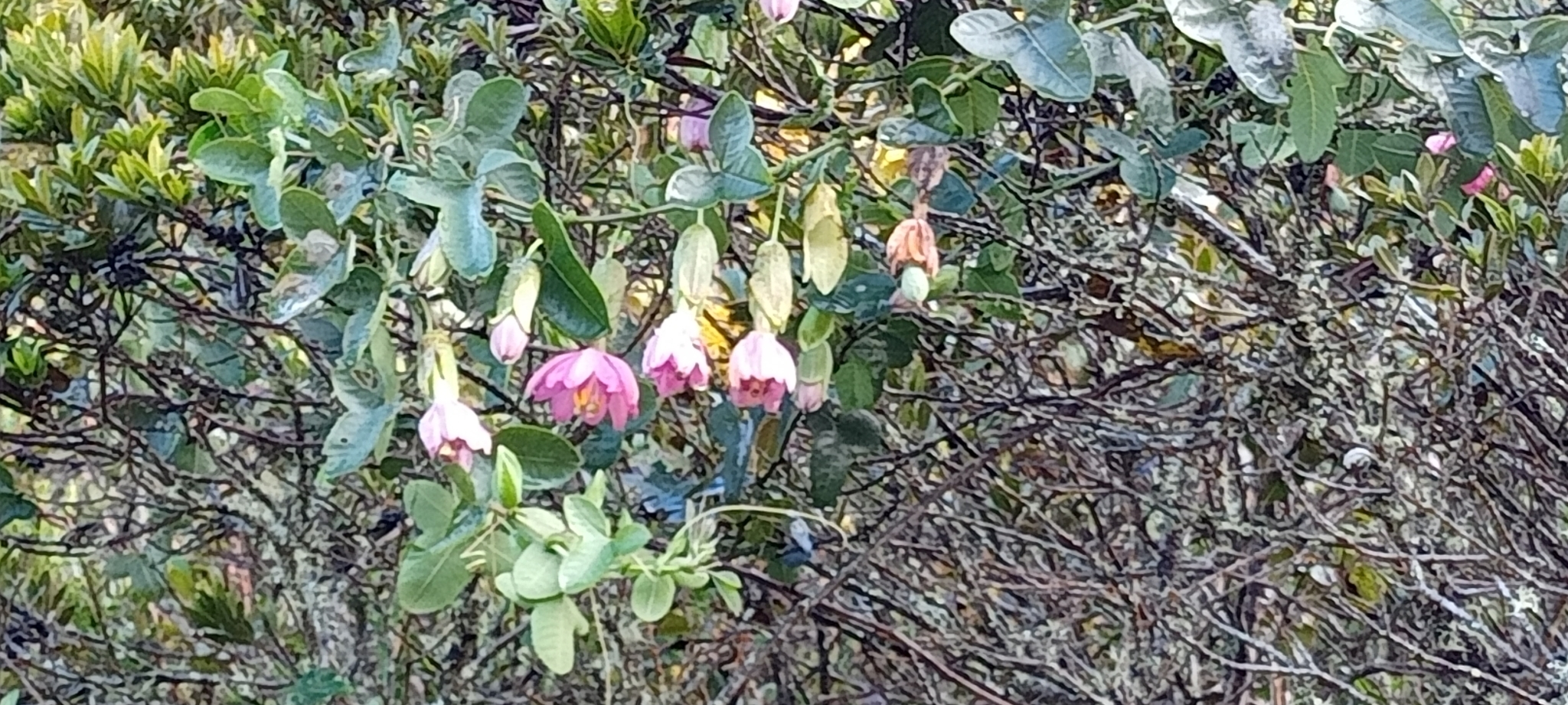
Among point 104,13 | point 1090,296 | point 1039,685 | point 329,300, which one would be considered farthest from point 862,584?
point 104,13

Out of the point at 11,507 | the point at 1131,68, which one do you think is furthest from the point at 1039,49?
the point at 11,507

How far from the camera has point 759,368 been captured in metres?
1.09

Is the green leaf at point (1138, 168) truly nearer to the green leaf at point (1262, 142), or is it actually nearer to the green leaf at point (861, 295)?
the green leaf at point (1262, 142)

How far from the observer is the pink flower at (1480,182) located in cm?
127

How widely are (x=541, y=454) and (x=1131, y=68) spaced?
487 mm

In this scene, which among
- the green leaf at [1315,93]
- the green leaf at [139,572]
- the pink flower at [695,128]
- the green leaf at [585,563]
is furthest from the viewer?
the green leaf at [139,572]

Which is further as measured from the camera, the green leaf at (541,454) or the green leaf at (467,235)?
the green leaf at (541,454)

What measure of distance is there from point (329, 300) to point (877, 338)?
1.60 ft

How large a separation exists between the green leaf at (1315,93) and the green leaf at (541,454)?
0.55 metres

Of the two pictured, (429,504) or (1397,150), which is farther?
(1397,150)

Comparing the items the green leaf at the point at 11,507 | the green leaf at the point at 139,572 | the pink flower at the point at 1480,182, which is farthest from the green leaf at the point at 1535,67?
the green leaf at the point at 139,572

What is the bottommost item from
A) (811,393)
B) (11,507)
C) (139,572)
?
(139,572)

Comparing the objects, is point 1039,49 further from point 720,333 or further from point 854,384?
point 720,333

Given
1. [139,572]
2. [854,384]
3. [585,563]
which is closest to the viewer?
[585,563]
